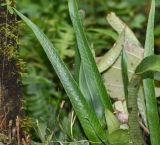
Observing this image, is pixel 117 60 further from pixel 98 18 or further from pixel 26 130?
pixel 98 18

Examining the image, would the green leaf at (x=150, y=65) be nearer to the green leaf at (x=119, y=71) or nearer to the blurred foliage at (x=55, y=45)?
the blurred foliage at (x=55, y=45)

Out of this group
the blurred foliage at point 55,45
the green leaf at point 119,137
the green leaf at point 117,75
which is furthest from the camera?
the green leaf at point 117,75

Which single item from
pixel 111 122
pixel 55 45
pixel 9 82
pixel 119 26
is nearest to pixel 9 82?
pixel 9 82

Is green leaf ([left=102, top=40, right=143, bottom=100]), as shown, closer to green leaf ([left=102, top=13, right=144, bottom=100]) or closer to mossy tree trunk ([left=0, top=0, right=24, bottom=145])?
green leaf ([left=102, top=13, right=144, bottom=100])

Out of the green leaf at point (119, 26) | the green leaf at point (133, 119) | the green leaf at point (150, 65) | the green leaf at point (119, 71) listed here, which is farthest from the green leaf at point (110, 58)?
the green leaf at point (150, 65)

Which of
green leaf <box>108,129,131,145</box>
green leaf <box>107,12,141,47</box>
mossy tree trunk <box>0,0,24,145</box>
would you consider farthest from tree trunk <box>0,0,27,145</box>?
green leaf <box>107,12,141,47</box>

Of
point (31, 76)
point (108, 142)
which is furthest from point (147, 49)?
point (31, 76)

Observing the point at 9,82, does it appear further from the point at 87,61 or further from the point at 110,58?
the point at 110,58
